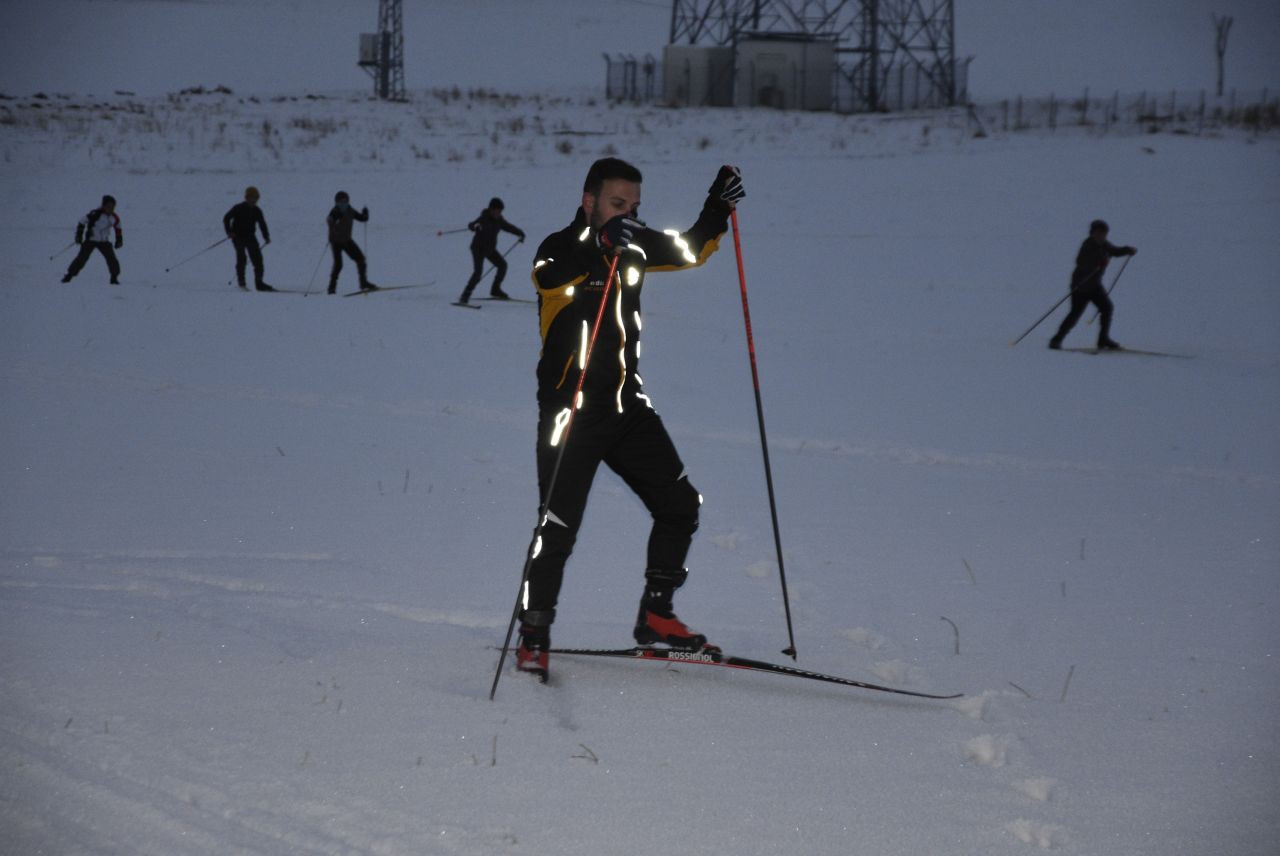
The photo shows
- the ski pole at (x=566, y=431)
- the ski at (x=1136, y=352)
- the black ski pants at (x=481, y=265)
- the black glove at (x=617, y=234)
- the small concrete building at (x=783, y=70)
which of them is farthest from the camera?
the small concrete building at (x=783, y=70)

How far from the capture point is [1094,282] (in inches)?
482

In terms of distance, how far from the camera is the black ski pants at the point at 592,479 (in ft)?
12.3

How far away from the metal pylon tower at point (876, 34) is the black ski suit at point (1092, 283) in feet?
77.5

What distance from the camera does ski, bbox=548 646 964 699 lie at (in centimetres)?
369

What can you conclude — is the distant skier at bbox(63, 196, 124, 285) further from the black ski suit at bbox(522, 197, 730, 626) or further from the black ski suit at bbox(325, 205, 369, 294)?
the black ski suit at bbox(522, 197, 730, 626)

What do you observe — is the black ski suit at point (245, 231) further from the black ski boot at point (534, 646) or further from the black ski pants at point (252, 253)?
the black ski boot at point (534, 646)

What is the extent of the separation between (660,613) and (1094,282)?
9711 mm

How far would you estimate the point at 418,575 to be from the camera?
16.1ft

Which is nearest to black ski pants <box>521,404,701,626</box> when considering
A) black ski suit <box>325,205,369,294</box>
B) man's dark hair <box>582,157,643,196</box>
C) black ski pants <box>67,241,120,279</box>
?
man's dark hair <box>582,157,643,196</box>

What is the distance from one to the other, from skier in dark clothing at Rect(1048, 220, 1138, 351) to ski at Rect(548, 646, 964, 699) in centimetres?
955

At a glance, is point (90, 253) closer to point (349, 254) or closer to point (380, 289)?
point (349, 254)

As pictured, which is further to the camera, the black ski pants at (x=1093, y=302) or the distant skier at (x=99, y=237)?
the distant skier at (x=99, y=237)

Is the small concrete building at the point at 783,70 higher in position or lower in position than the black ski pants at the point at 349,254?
higher

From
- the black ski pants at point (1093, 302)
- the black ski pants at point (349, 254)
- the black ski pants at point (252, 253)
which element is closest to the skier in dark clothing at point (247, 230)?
the black ski pants at point (252, 253)
